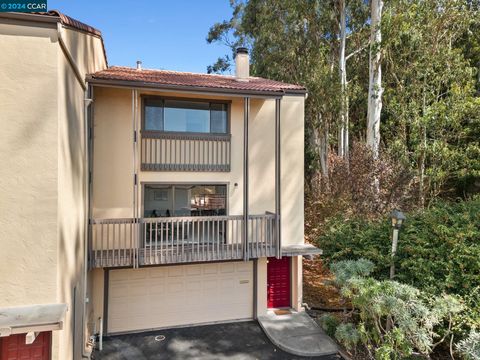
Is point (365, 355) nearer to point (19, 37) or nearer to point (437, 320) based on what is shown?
point (437, 320)

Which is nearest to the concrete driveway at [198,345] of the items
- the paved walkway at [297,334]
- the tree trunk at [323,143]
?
the paved walkway at [297,334]

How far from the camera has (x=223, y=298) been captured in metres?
10.2

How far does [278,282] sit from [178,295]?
357cm

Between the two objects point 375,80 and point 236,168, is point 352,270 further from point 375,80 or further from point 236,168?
point 375,80

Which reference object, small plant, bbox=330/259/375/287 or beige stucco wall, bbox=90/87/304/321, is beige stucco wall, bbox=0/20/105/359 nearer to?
beige stucco wall, bbox=90/87/304/321

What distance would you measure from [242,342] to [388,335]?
427 centimetres

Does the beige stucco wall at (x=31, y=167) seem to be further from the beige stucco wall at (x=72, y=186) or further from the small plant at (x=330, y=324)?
the small plant at (x=330, y=324)

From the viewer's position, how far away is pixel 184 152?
31.5ft

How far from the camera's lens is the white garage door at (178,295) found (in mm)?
9399

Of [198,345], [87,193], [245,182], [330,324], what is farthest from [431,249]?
[87,193]

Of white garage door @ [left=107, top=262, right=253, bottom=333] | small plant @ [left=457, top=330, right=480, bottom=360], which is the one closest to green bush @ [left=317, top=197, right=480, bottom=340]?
small plant @ [left=457, top=330, right=480, bottom=360]

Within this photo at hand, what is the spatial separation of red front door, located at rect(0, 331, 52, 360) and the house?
0.29 meters

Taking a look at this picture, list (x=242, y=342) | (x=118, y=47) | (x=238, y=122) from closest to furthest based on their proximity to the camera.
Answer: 1. (x=242, y=342)
2. (x=238, y=122)
3. (x=118, y=47)

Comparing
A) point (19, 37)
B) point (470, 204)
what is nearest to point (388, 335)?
point (470, 204)
